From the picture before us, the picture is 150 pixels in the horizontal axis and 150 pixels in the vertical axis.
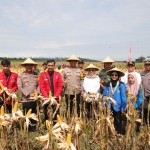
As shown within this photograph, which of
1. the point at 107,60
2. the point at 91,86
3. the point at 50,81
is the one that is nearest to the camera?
the point at 50,81

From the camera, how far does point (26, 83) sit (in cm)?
474

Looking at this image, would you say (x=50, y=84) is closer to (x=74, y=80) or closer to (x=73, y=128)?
(x=74, y=80)

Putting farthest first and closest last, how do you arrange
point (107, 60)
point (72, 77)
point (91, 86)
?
point (107, 60)
point (72, 77)
point (91, 86)

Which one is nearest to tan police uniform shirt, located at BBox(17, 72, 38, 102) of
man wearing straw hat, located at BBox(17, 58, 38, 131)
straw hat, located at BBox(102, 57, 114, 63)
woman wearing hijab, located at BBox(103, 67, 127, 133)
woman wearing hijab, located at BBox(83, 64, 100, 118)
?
man wearing straw hat, located at BBox(17, 58, 38, 131)

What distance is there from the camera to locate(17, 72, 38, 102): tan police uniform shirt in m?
4.68

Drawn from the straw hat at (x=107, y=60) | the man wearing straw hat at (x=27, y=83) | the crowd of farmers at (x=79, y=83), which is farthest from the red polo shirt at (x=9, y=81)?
the straw hat at (x=107, y=60)

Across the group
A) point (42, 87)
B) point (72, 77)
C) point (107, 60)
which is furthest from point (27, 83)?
point (107, 60)

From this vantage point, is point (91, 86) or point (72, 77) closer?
point (91, 86)

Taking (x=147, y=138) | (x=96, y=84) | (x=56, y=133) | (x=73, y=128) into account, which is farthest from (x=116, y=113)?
(x=56, y=133)

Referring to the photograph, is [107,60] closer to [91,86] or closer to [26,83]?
[91,86]

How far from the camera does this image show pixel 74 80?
5305 millimetres

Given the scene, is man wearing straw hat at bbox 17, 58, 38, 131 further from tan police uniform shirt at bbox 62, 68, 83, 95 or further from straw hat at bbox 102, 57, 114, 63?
straw hat at bbox 102, 57, 114, 63

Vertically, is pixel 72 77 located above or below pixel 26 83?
above

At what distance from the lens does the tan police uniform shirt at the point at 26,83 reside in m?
4.68
